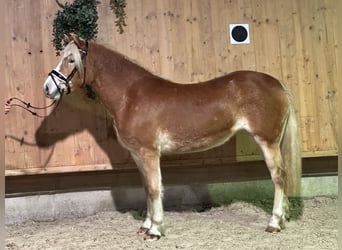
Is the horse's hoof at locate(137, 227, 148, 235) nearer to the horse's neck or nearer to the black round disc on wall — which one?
the horse's neck

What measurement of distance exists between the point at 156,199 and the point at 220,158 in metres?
1.06

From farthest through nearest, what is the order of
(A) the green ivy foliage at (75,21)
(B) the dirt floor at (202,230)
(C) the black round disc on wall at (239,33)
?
(C) the black round disc on wall at (239,33), (A) the green ivy foliage at (75,21), (B) the dirt floor at (202,230)

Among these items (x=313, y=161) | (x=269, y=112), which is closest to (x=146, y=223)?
(x=269, y=112)

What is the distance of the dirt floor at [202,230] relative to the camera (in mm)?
2893

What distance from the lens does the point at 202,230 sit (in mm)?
3232

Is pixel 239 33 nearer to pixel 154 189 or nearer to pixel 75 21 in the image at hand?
pixel 75 21

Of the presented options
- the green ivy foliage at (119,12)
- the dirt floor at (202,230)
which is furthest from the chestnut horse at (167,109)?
the green ivy foliage at (119,12)

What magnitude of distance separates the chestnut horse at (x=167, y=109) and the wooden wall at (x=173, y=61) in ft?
1.89

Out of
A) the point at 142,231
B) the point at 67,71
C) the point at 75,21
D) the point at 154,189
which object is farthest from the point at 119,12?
the point at 142,231

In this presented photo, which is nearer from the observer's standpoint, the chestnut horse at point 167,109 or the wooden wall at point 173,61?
the chestnut horse at point 167,109

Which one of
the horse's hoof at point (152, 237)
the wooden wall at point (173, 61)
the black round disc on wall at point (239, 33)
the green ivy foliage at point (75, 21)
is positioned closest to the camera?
the horse's hoof at point (152, 237)

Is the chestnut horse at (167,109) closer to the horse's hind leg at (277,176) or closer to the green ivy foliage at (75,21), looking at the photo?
the horse's hind leg at (277,176)

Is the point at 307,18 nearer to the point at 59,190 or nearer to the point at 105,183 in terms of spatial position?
the point at 105,183

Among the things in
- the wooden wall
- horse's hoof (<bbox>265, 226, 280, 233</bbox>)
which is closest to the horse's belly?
the wooden wall
